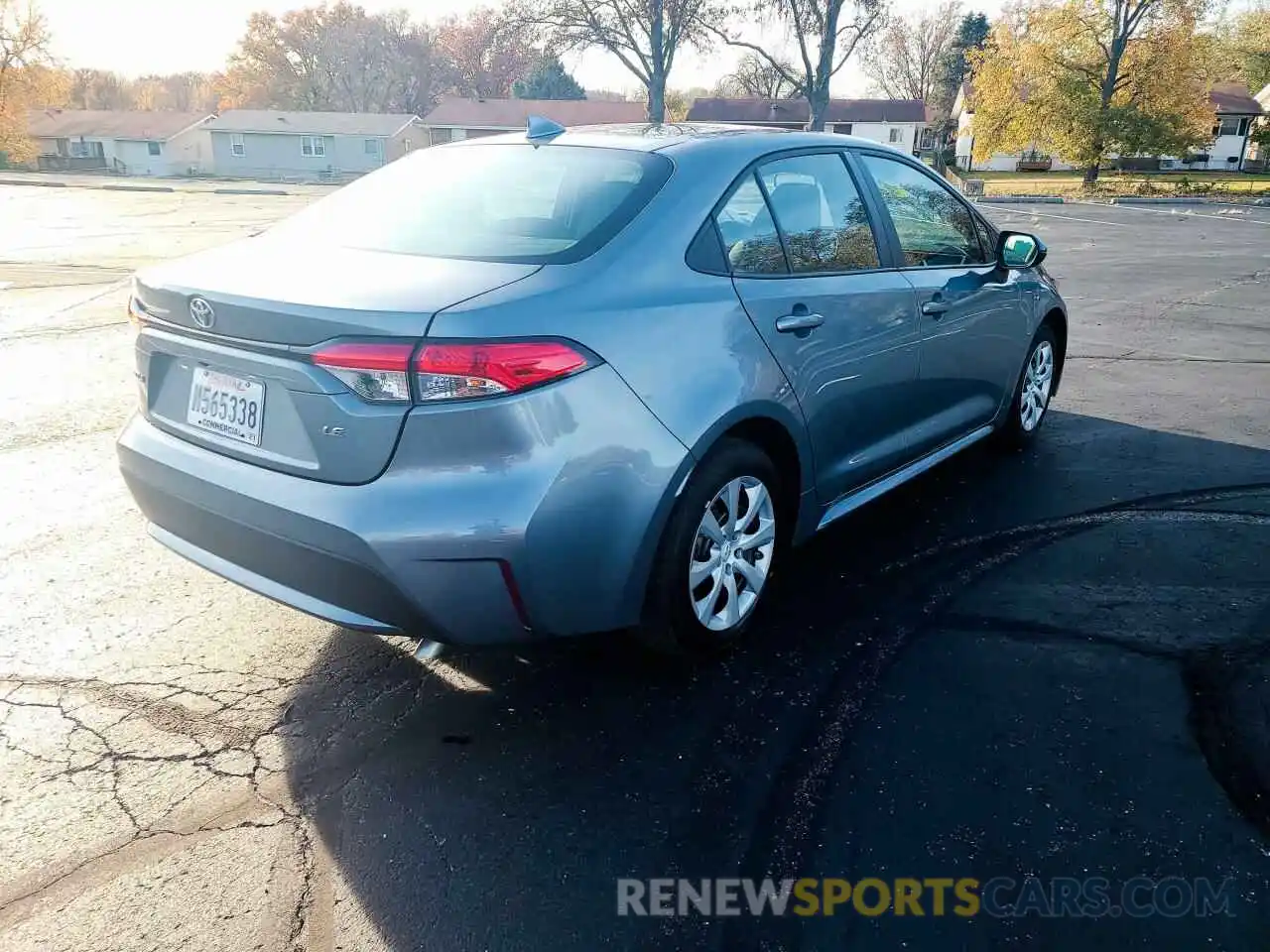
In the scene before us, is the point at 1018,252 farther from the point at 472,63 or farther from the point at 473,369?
the point at 472,63

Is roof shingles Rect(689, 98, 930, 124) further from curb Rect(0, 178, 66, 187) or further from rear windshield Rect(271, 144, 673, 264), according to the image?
rear windshield Rect(271, 144, 673, 264)

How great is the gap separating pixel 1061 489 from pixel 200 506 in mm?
4079

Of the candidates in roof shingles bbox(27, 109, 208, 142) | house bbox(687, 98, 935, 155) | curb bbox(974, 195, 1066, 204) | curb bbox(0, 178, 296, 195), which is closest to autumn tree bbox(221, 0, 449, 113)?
roof shingles bbox(27, 109, 208, 142)

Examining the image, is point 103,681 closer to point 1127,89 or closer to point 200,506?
point 200,506

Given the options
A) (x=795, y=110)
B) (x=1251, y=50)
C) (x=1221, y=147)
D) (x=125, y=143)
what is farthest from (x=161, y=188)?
(x=1251, y=50)

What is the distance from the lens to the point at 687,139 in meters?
3.37

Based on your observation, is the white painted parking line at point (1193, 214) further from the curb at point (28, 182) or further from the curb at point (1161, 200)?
the curb at point (28, 182)

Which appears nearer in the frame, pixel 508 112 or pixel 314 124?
pixel 508 112

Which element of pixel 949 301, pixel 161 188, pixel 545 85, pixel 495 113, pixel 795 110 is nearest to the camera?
pixel 949 301

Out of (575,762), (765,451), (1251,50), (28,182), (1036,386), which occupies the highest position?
(1251,50)

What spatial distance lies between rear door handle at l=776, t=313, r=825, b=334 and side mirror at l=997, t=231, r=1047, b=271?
1.80 metres

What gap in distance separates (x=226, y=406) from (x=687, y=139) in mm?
1797

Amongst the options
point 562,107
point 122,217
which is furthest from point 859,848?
point 562,107

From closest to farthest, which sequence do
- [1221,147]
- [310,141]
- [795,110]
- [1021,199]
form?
[1021,199] → [795,110] → [1221,147] → [310,141]
